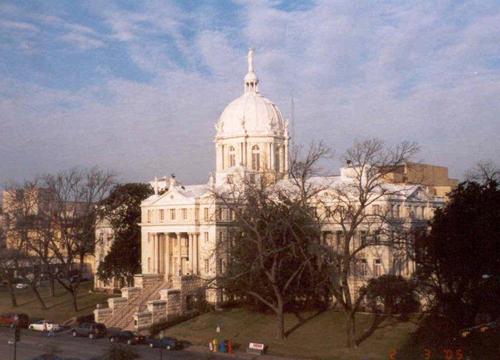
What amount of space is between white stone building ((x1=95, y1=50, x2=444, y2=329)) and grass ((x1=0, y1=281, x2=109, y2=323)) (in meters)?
6.33

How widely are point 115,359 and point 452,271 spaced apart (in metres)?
25.3

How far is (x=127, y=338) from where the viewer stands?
54.1 meters

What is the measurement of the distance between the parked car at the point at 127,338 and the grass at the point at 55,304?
13.7 metres

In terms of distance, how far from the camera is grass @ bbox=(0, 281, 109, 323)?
68938 millimetres

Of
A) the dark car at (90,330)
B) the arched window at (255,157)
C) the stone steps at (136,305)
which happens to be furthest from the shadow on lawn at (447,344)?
the arched window at (255,157)

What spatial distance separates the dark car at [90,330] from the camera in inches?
2226

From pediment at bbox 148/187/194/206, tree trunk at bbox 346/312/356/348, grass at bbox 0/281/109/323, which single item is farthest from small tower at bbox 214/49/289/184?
tree trunk at bbox 346/312/356/348

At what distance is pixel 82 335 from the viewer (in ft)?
187

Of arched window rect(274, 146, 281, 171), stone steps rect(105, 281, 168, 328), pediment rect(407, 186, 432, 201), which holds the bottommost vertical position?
stone steps rect(105, 281, 168, 328)

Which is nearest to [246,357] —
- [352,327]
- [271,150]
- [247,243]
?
[352,327]

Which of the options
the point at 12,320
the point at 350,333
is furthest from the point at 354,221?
the point at 12,320

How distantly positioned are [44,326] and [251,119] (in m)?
32.7

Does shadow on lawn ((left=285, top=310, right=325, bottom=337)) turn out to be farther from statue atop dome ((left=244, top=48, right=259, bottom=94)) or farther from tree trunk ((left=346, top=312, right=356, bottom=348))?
statue atop dome ((left=244, top=48, right=259, bottom=94))

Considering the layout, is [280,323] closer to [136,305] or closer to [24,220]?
[136,305]
